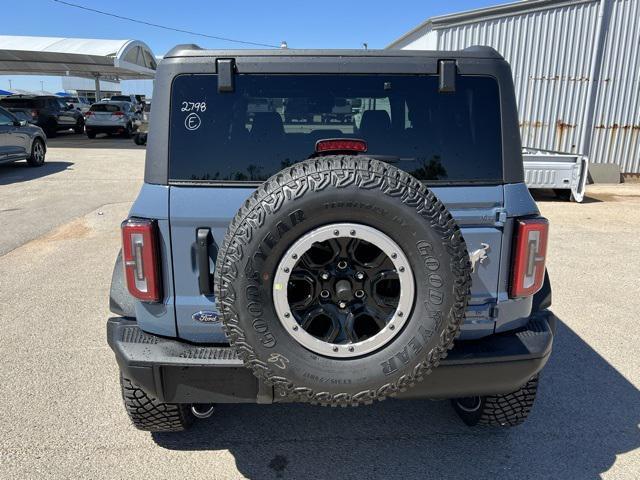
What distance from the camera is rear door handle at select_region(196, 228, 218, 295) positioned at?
2150 mm

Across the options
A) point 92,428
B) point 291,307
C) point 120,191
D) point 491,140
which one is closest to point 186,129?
point 291,307

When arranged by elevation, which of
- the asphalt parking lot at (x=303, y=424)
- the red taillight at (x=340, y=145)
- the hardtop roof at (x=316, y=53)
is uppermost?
the hardtop roof at (x=316, y=53)

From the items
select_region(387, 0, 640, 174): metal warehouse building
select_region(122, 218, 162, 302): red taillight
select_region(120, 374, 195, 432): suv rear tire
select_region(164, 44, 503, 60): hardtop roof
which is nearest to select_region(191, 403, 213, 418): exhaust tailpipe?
select_region(120, 374, 195, 432): suv rear tire

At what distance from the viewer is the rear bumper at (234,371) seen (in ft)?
7.06

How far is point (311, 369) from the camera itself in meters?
1.97

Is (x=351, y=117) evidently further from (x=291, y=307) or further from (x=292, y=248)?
(x=291, y=307)

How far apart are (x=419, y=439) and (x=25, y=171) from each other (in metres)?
13.3

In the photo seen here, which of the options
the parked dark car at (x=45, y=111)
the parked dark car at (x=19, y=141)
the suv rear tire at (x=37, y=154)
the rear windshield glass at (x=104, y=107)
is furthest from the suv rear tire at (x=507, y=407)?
the rear windshield glass at (x=104, y=107)

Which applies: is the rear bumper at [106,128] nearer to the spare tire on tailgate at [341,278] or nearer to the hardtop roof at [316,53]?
the hardtop roof at [316,53]

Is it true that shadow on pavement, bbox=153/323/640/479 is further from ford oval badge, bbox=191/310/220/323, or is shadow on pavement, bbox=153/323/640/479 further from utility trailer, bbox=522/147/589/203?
utility trailer, bbox=522/147/589/203

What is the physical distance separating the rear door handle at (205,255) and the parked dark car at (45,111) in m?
22.0

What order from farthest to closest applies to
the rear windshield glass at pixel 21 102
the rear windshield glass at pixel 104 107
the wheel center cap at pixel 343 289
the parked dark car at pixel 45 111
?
the rear windshield glass at pixel 104 107
the parked dark car at pixel 45 111
the rear windshield glass at pixel 21 102
the wheel center cap at pixel 343 289

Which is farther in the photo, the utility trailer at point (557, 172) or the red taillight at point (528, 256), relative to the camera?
the utility trailer at point (557, 172)

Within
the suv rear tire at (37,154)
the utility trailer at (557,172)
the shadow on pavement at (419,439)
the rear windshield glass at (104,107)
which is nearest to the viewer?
the shadow on pavement at (419,439)
